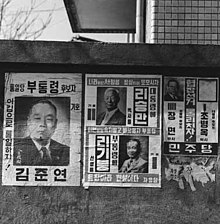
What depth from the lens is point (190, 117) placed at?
6207mm

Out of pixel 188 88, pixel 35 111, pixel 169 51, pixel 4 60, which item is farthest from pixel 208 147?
pixel 4 60

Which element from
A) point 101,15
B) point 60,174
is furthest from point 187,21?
point 101,15

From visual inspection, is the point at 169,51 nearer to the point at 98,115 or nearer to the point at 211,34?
the point at 98,115

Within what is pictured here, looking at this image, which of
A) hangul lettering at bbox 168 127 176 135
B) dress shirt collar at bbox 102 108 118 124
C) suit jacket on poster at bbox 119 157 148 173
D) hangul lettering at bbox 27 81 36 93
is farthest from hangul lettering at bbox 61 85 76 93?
hangul lettering at bbox 168 127 176 135

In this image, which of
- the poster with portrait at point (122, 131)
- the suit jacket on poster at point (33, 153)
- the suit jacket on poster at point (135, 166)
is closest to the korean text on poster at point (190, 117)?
the poster with portrait at point (122, 131)

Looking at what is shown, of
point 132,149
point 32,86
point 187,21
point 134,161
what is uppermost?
point 187,21

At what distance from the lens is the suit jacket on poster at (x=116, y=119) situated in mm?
6223

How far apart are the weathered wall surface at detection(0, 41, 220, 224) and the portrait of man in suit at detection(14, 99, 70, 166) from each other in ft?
0.88

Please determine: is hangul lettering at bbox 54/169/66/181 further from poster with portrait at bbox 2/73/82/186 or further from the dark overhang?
the dark overhang

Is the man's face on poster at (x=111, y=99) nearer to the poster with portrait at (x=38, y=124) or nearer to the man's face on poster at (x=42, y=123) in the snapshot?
the poster with portrait at (x=38, y=124)

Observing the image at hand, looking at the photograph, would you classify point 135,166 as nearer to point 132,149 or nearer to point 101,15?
point 132,149

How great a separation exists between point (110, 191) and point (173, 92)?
1101 millimetres

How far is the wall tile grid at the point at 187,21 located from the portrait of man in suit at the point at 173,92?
1.17 m

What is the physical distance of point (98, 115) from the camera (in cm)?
623
